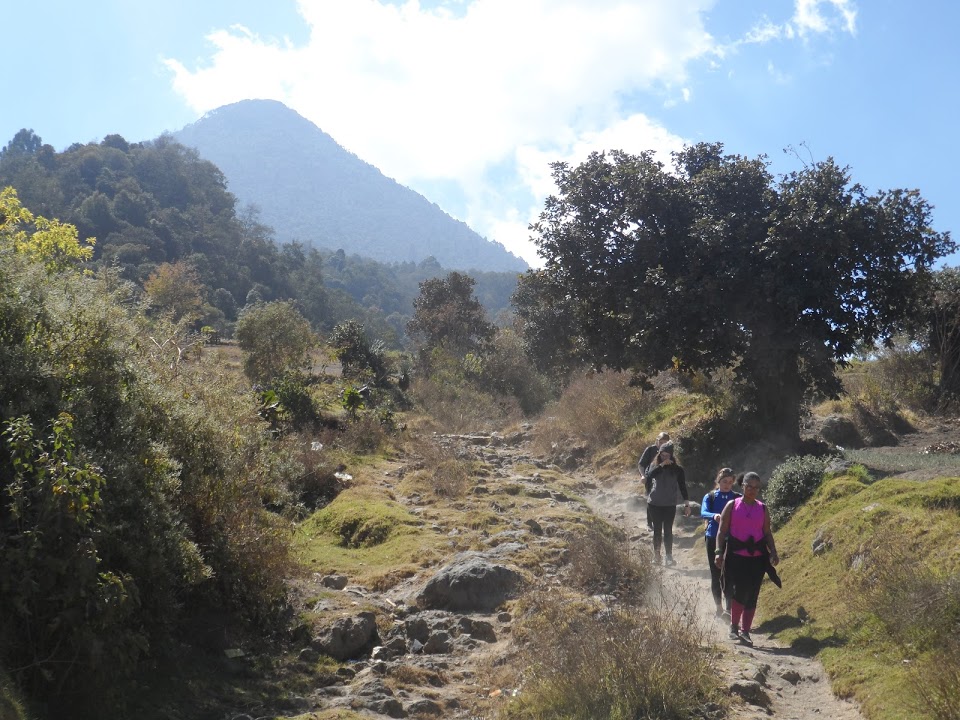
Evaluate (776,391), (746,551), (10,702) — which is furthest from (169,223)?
(10,702)

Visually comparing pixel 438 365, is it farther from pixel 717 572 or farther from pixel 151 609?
pixel 151 609

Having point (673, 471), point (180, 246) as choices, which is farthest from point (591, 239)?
point (180, 246)

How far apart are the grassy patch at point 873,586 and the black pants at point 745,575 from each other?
61cm

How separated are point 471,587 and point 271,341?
22.7m

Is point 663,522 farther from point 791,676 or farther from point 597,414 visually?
point 597,414

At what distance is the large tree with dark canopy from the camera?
14461 mm

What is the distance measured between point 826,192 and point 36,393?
43.5ft

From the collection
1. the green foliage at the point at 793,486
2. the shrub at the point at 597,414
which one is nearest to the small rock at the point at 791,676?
the green foliage at the point at 793,486

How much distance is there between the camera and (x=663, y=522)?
11.9m

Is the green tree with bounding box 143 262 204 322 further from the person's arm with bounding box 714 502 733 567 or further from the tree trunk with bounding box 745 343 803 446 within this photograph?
the person's arm with bounding box 714 502 733 567

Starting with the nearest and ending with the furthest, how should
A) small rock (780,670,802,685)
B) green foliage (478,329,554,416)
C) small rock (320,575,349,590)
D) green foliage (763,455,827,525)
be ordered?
small rock (780,670,802,685) < small rock (320,575,349,590) < green foliage (763,455,827,525) < green foliage (478,329,554,416)

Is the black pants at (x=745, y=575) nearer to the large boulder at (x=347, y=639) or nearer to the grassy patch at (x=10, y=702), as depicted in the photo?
the large boulder at (x=347, y=639)

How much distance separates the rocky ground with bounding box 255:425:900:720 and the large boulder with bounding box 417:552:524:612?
12mm

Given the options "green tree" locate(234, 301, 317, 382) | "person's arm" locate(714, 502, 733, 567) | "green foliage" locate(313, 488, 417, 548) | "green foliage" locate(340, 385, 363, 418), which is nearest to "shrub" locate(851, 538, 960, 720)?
"person's arm" locate(714, 502, 733, 567)
